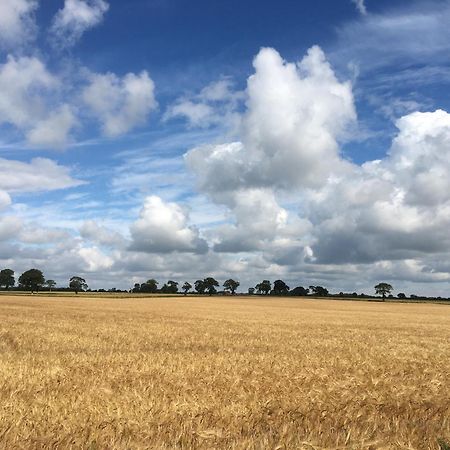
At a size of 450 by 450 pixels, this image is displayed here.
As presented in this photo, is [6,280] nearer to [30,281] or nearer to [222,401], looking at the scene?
[30,281]

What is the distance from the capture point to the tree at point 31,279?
17362 centimetres

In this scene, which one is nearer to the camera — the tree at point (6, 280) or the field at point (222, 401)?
the field at point (222, 401)

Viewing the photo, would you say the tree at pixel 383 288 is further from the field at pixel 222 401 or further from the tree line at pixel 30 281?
the field at pixel 222 401

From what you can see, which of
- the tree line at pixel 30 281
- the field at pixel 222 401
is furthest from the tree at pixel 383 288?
the field at pixel 222 401

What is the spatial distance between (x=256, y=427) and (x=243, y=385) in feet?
8.96

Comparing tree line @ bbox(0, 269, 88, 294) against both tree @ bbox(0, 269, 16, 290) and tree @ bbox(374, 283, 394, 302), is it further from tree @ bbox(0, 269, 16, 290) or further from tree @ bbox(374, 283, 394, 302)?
tree @ bbox(374, 283, 394, 302)

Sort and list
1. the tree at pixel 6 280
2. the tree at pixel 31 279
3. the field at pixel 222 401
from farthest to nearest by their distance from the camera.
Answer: the tree at pixel 6 280, the tree at pixel 31 279, the field at pixel 222 401

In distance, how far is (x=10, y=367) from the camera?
1153 cm

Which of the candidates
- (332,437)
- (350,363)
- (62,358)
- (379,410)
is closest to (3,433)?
(332,437)

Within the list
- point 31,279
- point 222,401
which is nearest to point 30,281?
point 31,279

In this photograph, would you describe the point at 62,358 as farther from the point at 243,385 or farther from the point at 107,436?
the point at 107,436

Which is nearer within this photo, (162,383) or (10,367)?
(162,383)

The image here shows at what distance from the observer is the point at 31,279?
173625 mm

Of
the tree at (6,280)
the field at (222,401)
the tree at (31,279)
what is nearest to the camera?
the field at (222,401)
